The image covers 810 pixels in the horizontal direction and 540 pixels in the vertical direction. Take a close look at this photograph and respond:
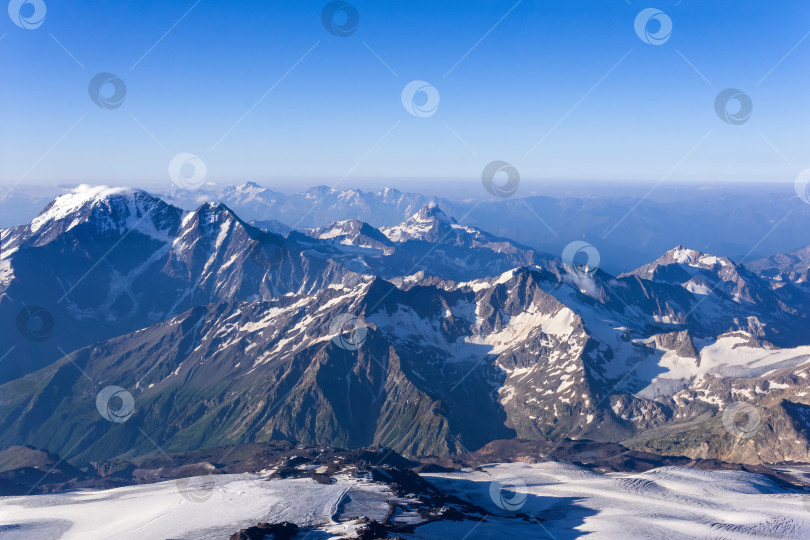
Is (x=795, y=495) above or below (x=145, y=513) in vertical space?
below

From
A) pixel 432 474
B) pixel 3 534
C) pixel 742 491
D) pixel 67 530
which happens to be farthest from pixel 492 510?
pixel 3 534

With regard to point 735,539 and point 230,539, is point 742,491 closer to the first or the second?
point 735,539

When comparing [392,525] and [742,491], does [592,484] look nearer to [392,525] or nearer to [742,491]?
[742,491]

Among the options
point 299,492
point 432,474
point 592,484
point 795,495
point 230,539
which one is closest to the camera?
point 230,539

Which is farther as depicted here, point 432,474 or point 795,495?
point 432,474

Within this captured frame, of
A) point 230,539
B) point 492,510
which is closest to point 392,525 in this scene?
point 230,539

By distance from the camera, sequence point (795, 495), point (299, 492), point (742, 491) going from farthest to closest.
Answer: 1. point (742, 491)
2. point (795, 495)
3. point (299, 492)
